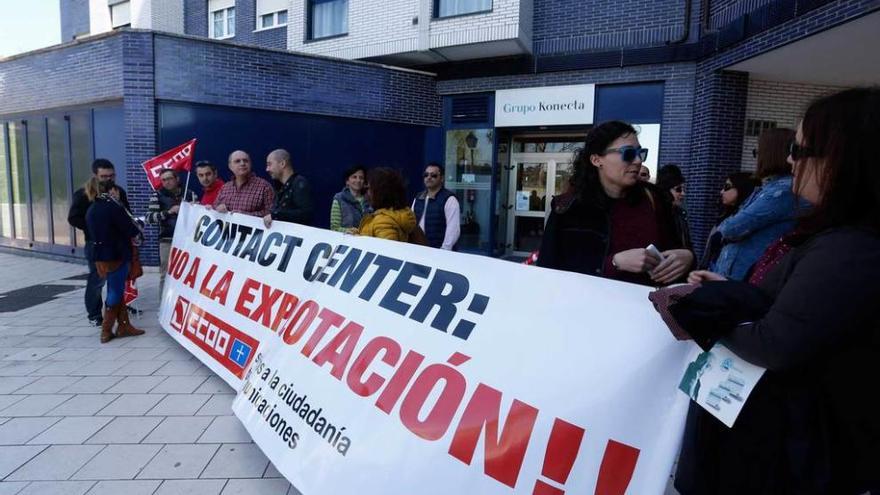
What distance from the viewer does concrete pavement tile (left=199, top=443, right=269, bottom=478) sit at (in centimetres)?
291

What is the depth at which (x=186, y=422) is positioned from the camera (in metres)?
3.53

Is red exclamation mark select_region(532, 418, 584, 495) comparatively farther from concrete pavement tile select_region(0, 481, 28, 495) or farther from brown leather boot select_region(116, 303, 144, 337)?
brown leather boot select_region(116, 303, 144, 337)

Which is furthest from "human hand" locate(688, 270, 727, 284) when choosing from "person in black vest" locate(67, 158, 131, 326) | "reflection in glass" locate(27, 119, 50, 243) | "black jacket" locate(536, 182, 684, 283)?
"reflection in glass" locate(27, 119, 50, 243)

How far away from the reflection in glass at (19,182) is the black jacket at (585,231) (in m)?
13.7

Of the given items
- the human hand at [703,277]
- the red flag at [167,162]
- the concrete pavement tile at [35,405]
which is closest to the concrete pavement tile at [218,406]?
the concrete pavement tile at [35,405]

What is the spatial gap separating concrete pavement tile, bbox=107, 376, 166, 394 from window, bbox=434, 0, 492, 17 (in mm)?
9138

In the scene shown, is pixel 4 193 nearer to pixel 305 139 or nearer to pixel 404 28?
pixel 305 139

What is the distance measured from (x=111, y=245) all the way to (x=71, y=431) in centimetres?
247

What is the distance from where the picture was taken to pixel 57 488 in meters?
2.75

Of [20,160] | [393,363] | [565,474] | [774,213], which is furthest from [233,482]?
[20,160]

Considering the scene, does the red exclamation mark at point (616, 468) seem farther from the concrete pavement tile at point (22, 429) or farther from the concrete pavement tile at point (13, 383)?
the concrete pavement tile at point (13, 383)

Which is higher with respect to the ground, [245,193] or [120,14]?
[120,14]

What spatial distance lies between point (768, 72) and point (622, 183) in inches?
343

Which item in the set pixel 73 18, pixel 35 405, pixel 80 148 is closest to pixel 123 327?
pixel 35 405
